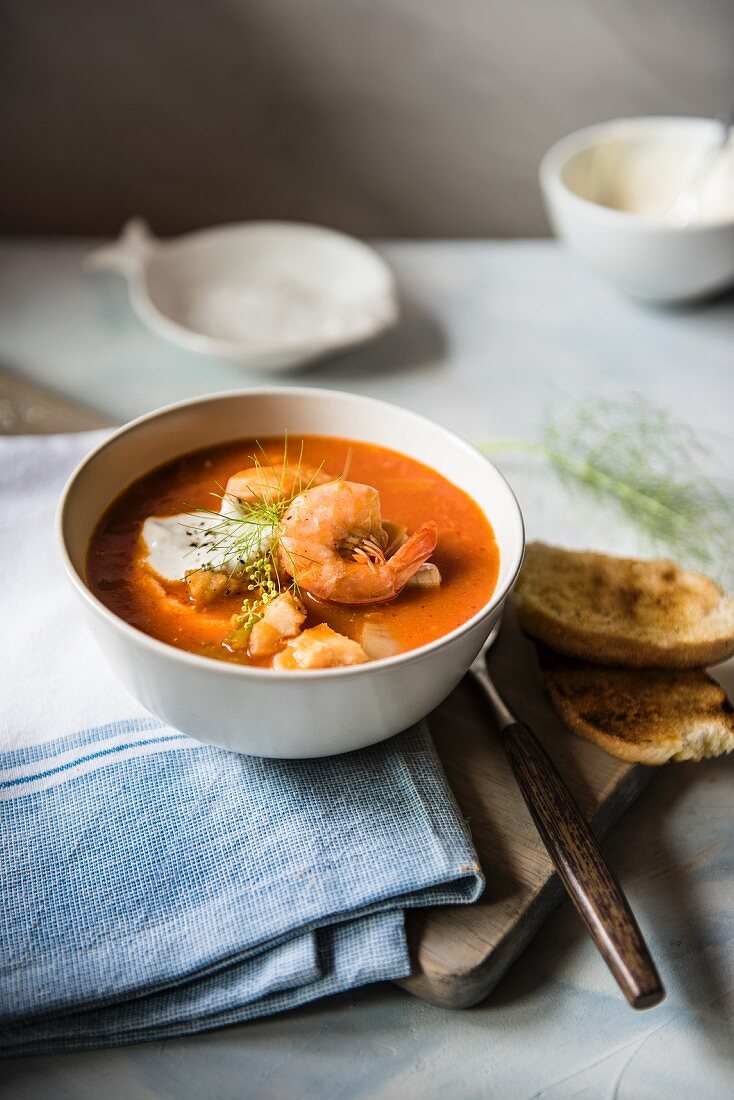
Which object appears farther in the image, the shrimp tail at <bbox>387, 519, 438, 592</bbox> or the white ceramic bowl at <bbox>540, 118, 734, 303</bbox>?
the white ceramic bowl at <bbox>540, 118, 734, 303</bbox>

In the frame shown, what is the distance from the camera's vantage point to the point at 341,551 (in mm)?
1627

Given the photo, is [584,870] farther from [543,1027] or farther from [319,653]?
[319,653]

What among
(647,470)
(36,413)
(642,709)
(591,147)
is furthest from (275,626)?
(591,147)

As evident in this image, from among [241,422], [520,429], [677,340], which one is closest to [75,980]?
[241,422]

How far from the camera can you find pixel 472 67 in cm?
347

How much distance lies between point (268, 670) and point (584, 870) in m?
0.55

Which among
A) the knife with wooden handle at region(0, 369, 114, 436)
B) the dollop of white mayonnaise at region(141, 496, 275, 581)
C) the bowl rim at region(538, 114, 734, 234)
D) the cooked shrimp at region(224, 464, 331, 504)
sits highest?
the bowl rim at region(538, 114, 734, 234)

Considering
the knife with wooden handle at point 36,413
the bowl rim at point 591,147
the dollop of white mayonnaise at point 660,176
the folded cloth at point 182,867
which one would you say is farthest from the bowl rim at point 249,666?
the dollop of white mayonnaise at point 660,176

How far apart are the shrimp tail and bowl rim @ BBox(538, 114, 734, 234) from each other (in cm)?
184

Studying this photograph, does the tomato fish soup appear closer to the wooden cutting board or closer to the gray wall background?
the wooden cutting board

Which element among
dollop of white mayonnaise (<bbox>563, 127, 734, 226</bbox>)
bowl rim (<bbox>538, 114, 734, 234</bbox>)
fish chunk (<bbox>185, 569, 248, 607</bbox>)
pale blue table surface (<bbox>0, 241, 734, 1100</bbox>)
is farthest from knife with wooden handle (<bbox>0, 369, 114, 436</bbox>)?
dollop of white mayonnaise (<bbox>563, 127, 734, 226</bbox>)

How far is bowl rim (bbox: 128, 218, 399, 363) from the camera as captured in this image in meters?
2.80

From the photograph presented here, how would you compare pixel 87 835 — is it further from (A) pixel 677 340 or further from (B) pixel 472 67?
(B) pixel 472 67

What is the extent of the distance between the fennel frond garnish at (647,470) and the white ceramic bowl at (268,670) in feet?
2.57
